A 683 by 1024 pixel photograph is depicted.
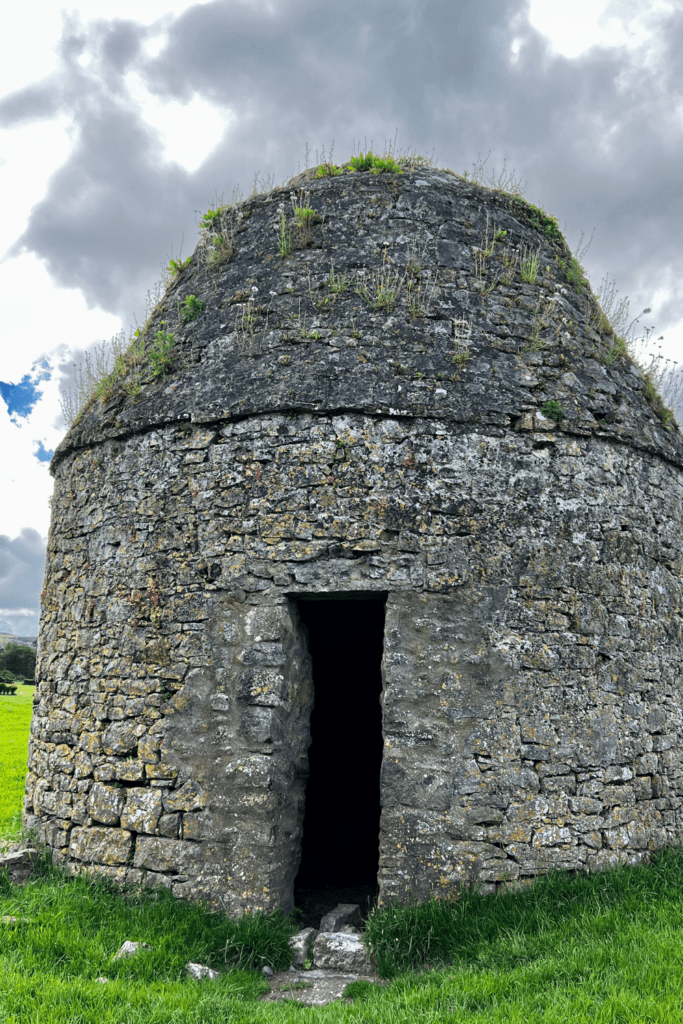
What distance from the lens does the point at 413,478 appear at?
15.9 ft

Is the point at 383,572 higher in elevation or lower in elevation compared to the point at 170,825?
higher

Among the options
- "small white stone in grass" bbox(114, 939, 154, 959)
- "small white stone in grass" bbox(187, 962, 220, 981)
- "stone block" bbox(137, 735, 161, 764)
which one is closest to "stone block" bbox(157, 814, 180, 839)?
"stone block" bbox(137, 735, 161, 764)

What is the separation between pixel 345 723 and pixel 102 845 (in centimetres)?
371

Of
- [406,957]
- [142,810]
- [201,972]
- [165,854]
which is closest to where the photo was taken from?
[201,972]

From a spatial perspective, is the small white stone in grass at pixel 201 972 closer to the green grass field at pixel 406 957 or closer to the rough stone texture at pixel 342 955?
the green grass field at pixel 406 957

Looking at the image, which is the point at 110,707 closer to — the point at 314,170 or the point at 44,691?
the point at 44,691

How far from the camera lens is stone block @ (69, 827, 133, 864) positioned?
475cm

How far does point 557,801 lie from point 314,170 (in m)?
6.01

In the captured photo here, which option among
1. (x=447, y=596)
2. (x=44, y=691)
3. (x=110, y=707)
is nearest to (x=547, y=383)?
(x=447, y=596)

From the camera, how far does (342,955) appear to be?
4207 millimetres

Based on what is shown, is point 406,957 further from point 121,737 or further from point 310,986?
point 121,737

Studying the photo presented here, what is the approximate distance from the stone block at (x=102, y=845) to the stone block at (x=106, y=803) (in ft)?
0.25

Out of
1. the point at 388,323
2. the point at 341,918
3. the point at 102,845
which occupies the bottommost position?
the point at 341,918

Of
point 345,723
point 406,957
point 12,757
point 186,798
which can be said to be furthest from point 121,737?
point 12,757
